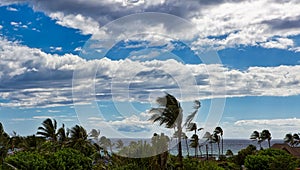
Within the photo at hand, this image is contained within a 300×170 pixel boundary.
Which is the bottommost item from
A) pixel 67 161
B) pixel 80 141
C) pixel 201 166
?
pixel 201 166

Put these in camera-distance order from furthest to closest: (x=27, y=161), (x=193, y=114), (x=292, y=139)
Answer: (x=292, y=139), (x=193, y=114), (x=27, y=161)

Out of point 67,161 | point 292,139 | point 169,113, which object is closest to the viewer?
point 169,113

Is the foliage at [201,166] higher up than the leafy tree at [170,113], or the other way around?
the leafy tree at [170,113]

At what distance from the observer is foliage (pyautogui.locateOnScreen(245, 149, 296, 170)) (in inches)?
1294

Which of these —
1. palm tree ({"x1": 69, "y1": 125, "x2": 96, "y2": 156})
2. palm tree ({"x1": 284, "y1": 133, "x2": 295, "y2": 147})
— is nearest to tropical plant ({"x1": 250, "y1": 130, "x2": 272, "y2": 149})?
palm tree ({"x1": 284, "y1": 133, "x2": 295, "y2": 147})

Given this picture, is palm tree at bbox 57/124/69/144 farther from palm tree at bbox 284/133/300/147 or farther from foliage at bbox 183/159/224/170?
palm tree at bbox 284/133/300/147

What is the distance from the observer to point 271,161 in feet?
113

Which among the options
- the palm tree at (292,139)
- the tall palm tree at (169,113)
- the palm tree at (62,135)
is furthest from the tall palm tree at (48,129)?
the palm tree at (292,139)

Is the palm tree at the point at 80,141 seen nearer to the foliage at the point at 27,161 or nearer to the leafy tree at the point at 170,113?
the foliage at the point at 27,161

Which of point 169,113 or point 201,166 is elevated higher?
point 169,113

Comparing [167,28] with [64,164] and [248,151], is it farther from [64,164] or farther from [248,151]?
[248,151]

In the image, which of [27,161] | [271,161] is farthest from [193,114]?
[27,161]

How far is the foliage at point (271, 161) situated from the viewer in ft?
108

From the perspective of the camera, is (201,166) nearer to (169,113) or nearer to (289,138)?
(169,113)
